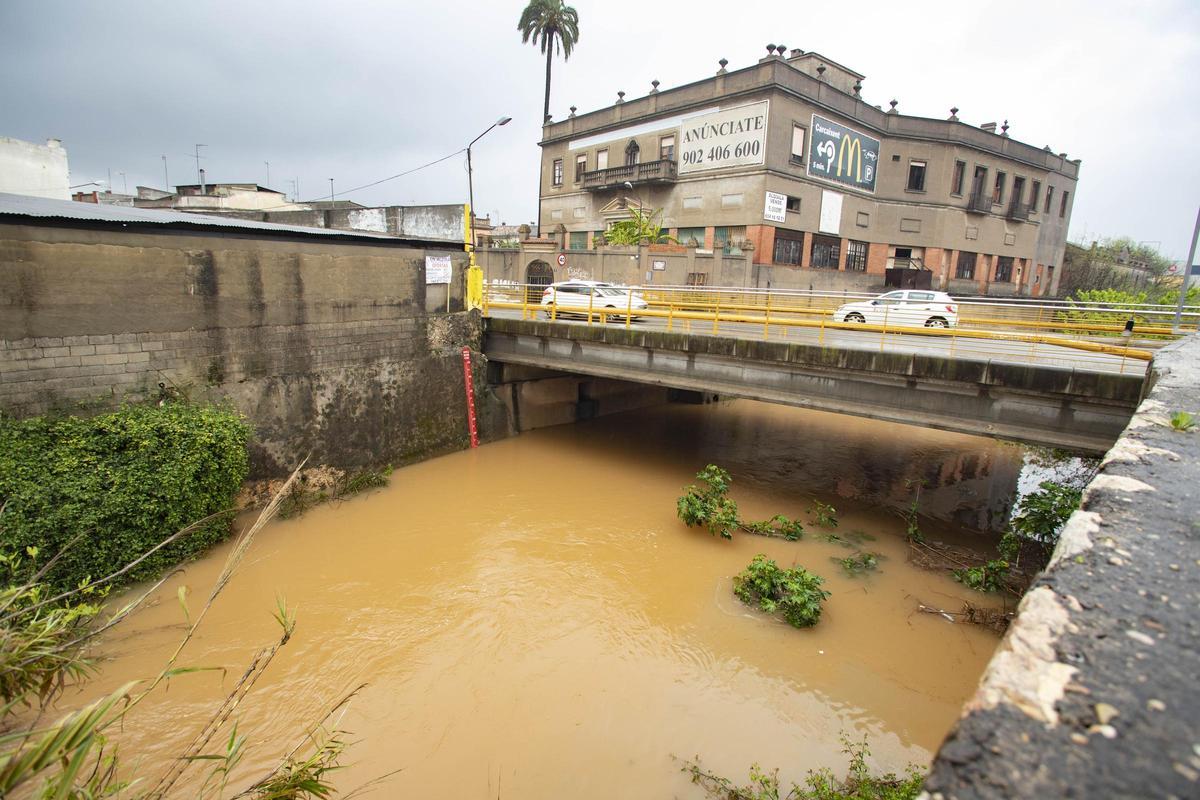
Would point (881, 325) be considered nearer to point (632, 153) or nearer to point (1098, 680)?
point (1098, 680)

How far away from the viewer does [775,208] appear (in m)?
29.8

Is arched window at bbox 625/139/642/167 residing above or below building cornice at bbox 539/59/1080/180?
below

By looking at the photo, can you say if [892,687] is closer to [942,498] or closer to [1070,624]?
[1070,624]

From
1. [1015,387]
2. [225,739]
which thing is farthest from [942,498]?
[225,739]

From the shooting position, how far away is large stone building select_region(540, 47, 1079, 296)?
2959 centimetres

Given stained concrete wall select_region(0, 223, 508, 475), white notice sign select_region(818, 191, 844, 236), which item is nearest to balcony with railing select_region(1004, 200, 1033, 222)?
white notice sign select_region(818, 191, 844, 236)

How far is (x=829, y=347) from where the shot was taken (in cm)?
1056

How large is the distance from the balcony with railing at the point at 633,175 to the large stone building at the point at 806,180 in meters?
0.08

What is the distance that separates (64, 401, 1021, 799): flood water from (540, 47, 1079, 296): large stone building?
21.2 metres

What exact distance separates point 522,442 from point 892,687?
11.1 meters

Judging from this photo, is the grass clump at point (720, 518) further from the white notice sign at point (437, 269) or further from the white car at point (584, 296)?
the white car at point (584, 296)

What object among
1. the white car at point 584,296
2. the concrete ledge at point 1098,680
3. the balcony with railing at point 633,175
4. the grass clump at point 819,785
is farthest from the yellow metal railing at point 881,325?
the balcony with railing at point 633,175

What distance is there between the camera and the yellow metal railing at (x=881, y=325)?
934cm

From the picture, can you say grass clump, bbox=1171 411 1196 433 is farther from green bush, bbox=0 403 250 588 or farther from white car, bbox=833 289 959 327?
white car, bbox=833 289 959 327
